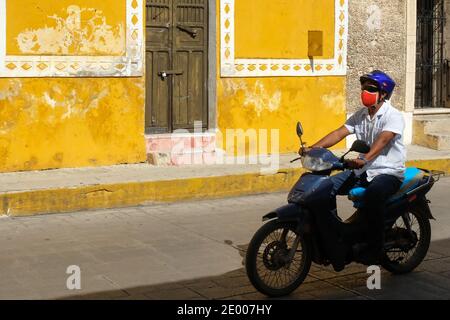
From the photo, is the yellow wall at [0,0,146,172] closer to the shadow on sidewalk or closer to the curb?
the curb

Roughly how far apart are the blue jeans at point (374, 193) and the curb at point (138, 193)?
4.07 meters

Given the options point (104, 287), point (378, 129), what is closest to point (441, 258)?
point (378, 129)

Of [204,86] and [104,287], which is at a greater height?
[204,86]

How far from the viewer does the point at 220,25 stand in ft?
39.4

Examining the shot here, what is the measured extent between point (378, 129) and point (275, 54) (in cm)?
650

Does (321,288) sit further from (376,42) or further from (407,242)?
(376,42)

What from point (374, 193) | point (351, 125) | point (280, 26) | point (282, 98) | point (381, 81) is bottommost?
point (374, 193)

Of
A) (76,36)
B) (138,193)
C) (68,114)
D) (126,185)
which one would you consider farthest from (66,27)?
(138,193)

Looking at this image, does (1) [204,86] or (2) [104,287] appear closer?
(2) [104,287]

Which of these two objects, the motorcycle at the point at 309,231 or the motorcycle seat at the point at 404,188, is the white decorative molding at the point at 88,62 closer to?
the motorcycle at the point at 309,231

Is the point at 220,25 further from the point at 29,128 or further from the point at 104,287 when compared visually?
the point at 104,287

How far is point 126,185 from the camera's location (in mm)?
9656

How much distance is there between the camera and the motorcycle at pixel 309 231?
5.72m

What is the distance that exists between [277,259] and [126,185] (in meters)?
4.23
